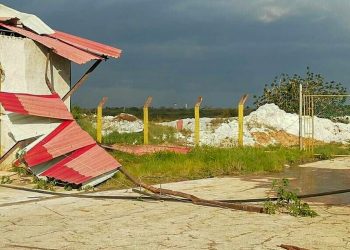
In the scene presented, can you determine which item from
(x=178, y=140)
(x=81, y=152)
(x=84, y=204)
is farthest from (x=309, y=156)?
(x=84, y=204)

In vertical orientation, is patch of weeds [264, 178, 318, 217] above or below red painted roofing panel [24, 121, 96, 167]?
below

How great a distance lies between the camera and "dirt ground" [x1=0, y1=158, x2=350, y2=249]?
632 cm

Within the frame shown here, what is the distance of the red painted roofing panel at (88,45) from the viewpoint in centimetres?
1412

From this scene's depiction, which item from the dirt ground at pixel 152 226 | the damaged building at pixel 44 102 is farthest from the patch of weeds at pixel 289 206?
the damaged building at pixel 44 102

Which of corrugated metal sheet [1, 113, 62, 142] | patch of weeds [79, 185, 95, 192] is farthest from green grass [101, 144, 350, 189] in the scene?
→ corrugated metal sheet [1, 113, 62, 142]

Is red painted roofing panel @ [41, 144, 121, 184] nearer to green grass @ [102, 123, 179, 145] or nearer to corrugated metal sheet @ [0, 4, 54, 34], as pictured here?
corrugated metal sheet @ [0, 4, 54, 34]

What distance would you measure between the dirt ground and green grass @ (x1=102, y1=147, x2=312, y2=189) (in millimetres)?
3320

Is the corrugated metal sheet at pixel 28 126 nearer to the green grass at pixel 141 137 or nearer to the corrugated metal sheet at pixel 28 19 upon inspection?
the corrugated metal sheet at pixel 28 19

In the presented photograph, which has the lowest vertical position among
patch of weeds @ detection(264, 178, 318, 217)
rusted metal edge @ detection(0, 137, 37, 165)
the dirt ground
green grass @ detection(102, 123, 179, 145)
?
the dirt ground

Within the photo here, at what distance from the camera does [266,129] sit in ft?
90.3

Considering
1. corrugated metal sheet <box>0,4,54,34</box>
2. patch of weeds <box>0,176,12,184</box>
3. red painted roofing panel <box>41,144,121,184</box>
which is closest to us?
red painted roofing panel <box>41,144,121,184</box>

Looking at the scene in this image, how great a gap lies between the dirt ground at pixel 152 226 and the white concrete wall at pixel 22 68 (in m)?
3.72

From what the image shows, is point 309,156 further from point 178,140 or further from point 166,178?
point 166,178

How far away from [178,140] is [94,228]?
15.3m
